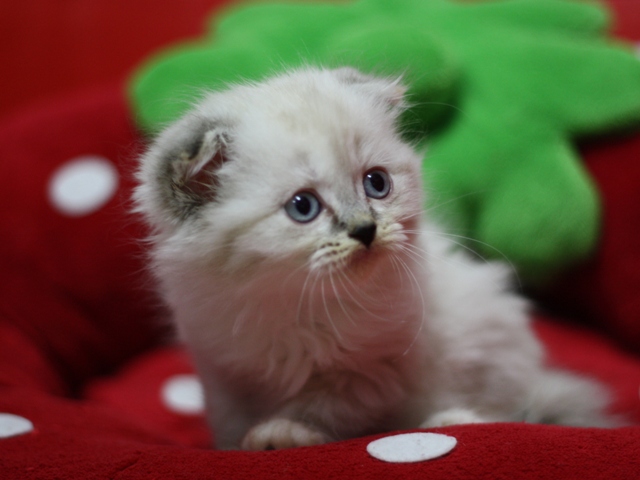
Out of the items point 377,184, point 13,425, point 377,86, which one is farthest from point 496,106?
point 13,425

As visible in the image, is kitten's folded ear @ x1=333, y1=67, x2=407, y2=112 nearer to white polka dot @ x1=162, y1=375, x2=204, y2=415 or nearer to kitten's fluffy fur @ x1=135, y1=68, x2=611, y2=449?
kitten's fluffy fur @ x1=135, y1=68, x2=611, y2=449

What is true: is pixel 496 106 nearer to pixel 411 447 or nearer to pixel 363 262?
pixel 363 262

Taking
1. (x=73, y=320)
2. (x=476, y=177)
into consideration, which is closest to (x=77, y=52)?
(x=73, y=320)

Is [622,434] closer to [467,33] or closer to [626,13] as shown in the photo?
[467,33]

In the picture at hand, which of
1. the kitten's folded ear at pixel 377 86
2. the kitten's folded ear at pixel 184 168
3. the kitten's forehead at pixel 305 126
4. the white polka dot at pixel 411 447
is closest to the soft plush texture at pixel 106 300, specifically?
the kitten's folded ear at pixel 184 168

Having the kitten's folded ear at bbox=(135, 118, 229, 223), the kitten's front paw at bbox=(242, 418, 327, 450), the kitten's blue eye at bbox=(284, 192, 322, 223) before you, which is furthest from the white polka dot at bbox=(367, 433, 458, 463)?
the kitten's folded ear at bbox=(135, 118, 229, 223)

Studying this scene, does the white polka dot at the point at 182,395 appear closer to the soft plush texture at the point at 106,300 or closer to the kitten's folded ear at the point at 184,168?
the soft plush texture at the point at 106,300
